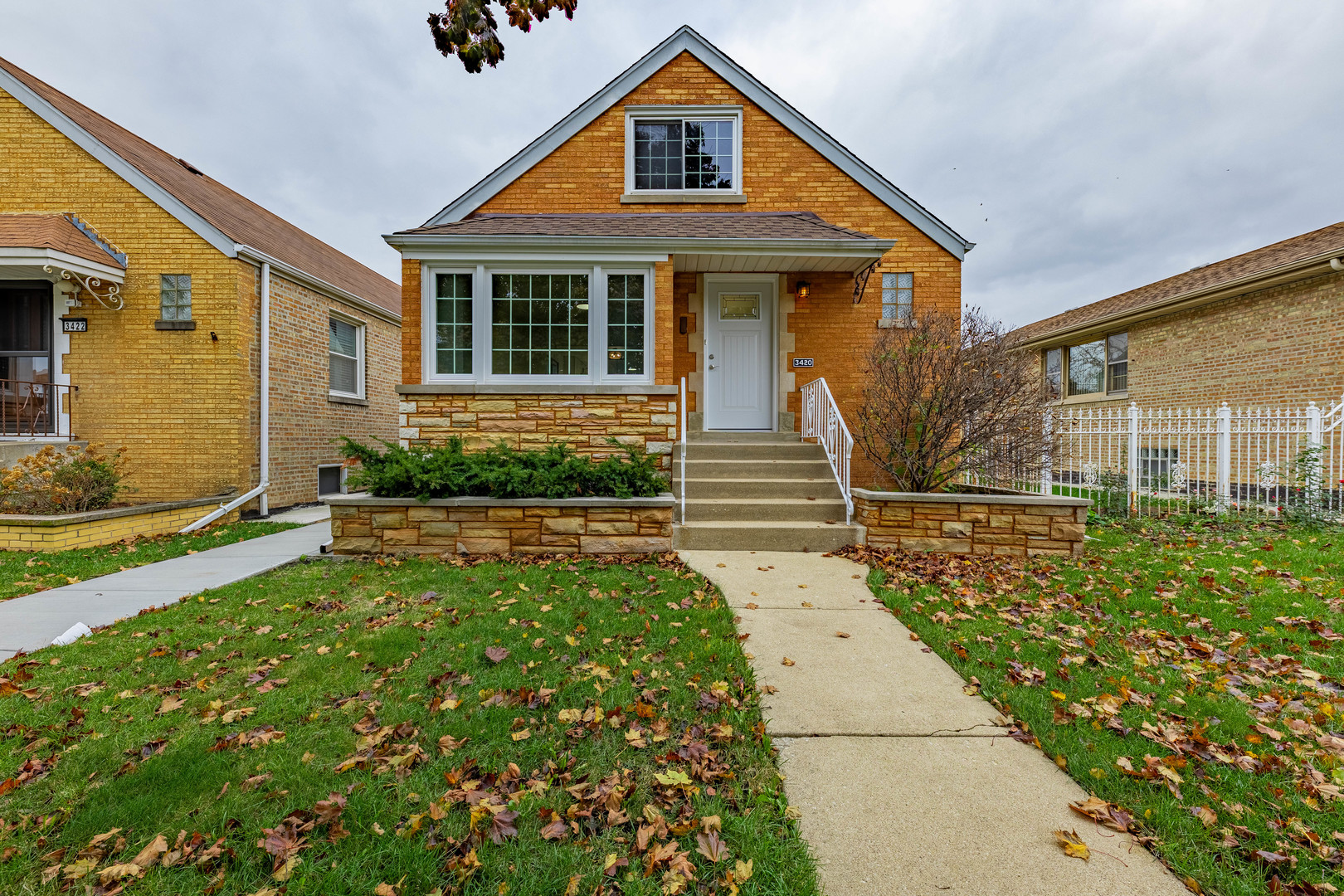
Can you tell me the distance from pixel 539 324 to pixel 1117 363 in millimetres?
14829

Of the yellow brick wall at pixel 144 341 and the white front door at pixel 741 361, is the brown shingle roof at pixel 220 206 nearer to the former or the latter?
the yellow brick wall at pixel 144 341

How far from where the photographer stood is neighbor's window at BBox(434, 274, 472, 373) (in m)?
7.16

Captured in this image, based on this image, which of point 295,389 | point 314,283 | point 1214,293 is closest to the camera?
point 295,389

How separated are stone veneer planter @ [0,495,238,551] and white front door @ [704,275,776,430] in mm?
7860

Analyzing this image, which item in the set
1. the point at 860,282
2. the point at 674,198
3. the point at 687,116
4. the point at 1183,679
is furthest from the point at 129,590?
the point at 687,116

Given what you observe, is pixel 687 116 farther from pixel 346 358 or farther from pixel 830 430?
pixel 346 358

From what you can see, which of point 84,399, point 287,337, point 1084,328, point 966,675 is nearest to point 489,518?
point 966,675

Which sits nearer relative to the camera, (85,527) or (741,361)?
(85,527)

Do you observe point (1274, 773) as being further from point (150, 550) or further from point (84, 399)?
point (84, 399)

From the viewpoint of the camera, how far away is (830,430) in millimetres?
7461

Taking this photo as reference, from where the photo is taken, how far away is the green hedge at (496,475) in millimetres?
5789

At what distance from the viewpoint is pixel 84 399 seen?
834 centimetres

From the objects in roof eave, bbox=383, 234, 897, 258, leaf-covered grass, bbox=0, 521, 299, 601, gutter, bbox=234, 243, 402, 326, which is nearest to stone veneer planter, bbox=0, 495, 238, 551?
leaf-covered grass, bbox=0, 521, 299, 601

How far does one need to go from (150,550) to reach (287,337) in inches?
170
